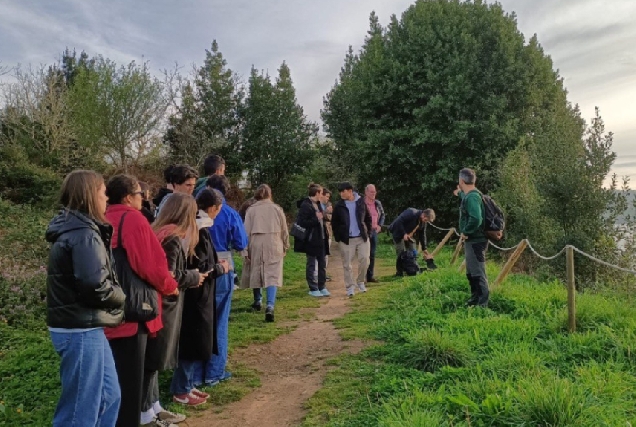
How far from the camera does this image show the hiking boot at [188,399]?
450cm

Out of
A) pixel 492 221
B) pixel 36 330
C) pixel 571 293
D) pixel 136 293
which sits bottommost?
pixel 36 330

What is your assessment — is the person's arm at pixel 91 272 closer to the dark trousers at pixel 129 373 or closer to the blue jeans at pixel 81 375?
the blue jeans at pixel 81 375

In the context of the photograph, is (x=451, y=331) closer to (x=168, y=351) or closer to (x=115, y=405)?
(x=168, y=351)

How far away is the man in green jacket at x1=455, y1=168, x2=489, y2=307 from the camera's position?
691 cm

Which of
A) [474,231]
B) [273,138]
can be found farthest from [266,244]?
[273,138]

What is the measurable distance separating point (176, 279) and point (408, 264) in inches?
313

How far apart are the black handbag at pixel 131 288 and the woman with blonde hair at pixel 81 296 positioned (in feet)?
1.01

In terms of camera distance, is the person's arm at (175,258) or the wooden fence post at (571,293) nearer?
the person's arm at (175,258)

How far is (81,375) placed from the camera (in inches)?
118

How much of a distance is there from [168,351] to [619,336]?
4.49 meters

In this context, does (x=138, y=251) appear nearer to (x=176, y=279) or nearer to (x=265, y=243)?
(x=176, y=279)

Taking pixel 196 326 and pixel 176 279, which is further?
pixel 196 326

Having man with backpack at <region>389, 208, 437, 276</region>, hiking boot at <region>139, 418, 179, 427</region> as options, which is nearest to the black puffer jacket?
hiking boot at <region>139, 418, 179, 427</region>

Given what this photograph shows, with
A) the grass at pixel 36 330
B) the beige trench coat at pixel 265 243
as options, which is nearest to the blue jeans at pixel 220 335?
the grass at pixel 36 330
